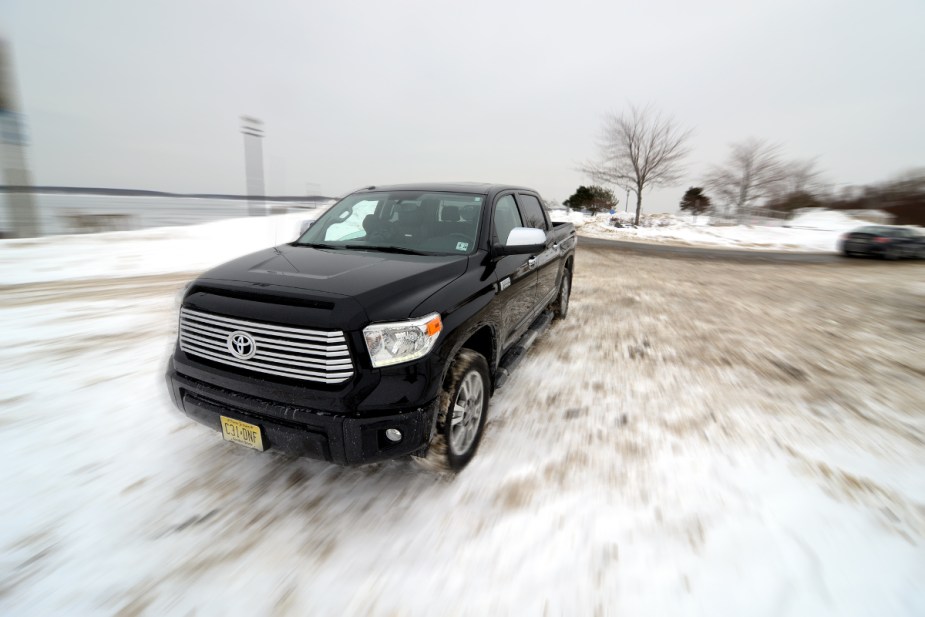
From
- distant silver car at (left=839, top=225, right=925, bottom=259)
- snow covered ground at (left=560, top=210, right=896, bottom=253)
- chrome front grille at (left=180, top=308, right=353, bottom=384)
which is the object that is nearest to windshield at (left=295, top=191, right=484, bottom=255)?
chrome front grille at (left=180, top=308, right=353, bottom=384)

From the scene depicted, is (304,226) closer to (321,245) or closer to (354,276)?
(321,245)

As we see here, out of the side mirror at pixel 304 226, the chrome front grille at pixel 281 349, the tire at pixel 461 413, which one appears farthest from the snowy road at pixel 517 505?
the side mirror at pixel 304 226

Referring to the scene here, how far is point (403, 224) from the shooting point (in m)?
3.50

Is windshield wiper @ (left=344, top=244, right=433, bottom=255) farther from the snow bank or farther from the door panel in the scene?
the snow bank

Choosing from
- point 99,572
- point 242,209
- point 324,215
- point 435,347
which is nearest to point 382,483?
point 435,347

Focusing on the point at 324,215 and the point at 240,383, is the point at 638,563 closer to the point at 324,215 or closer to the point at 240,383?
the point at 240,383

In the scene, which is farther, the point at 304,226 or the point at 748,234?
the point at 748,234

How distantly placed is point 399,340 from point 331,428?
0.53m

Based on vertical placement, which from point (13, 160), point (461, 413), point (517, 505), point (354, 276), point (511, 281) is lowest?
point (517, 505)

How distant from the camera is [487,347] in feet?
10.2

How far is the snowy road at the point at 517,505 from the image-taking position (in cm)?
194

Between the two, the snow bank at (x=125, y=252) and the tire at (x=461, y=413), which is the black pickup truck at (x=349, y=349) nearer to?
the tire at (x=461, y=413)

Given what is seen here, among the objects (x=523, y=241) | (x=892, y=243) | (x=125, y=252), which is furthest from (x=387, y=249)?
(x=892, y=243)

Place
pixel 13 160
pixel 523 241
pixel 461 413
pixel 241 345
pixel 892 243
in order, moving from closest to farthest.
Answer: pixel 241 345 < pixel 461 413 < pixel 523 241 < pixel 13 160 < pixel 892 243
